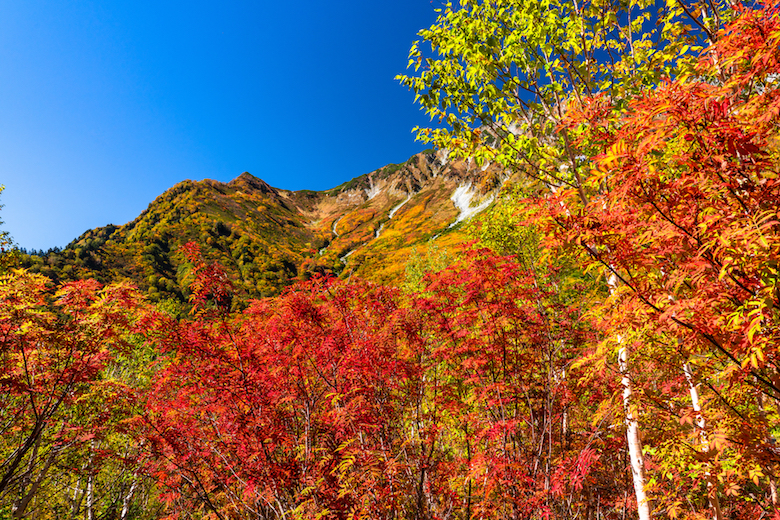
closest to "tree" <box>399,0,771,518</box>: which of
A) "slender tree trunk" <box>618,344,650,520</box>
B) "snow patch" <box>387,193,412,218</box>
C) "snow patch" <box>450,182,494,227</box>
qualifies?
"slender tree trunk" <box>618,344,650,520</box>

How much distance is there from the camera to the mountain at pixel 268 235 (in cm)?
3659

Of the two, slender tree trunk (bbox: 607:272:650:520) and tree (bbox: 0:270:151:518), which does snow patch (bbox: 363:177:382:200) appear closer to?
tree (bbox: 0:270:151:518)

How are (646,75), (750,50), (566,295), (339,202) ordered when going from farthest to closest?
1. (339,202)
2. (566,295)
3. (646,75)
4. (750,50)

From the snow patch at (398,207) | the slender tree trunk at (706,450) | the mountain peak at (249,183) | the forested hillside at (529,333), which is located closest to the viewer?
the forested hillside at (529,333)

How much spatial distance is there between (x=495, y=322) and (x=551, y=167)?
2.69 meters

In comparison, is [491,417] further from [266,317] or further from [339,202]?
[339,202]

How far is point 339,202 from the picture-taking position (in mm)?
146875

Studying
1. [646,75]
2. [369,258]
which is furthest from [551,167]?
[369,258]

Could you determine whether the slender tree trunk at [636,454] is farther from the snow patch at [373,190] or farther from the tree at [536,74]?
the snow patch at [373,190]

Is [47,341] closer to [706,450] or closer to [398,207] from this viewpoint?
[706,450]

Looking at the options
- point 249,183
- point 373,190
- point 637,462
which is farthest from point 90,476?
point 373,190

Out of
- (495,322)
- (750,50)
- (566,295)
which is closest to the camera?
(750,50)

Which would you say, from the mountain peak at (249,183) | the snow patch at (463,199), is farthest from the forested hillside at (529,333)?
the mountain peak at (249,183)

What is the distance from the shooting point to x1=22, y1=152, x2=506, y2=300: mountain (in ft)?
120
